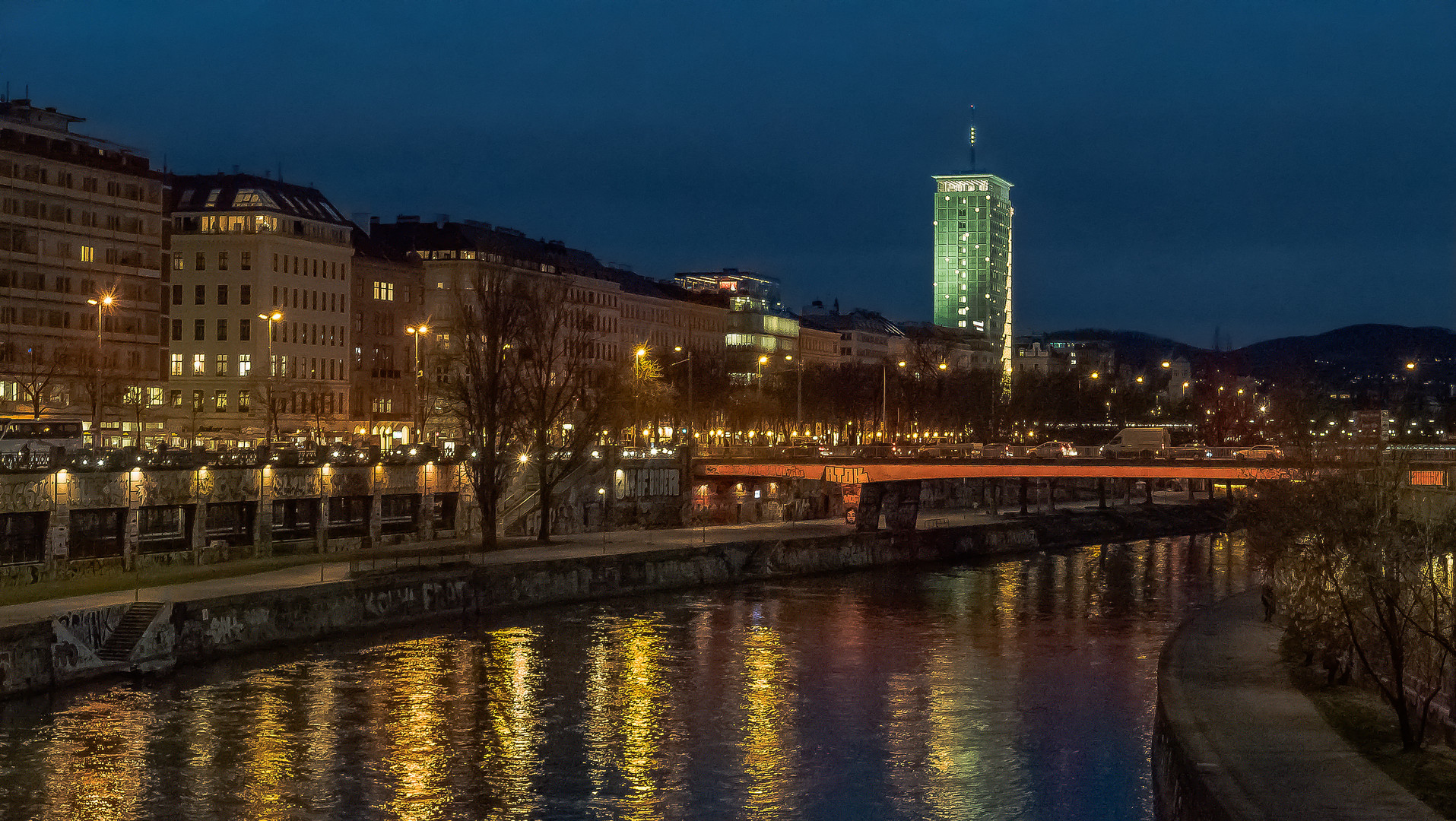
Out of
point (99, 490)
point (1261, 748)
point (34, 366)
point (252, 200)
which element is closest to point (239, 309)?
point (252, 200)

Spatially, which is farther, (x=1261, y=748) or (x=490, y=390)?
(x=490, y=390)

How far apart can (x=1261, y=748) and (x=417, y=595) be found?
38.3 metres

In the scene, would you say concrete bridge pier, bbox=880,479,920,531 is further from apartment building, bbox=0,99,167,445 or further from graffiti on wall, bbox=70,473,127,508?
graffiti on wall, bbox=70,473,127,508

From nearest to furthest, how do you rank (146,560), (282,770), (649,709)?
(282,770) → (649,709) → (146,560)

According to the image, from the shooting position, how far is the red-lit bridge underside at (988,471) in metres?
84.2

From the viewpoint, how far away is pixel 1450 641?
31281mm

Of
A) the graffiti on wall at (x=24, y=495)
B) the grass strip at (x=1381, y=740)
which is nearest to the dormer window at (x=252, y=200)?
the graffiti on wall at (x=24, y=495)

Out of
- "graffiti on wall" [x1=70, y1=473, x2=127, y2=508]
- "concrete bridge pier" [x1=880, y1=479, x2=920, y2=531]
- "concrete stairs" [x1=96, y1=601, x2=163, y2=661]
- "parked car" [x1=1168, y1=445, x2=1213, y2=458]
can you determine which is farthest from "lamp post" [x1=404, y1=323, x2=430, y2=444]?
"parked car" [x1=1168, y1=445, x2=1213, y2=458]

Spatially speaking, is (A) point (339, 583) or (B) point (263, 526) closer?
(A) point (339, 583)

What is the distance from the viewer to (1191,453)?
8756cm

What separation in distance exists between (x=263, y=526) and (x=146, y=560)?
11730mm

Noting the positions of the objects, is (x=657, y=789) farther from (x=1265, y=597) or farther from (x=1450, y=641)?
(x=1265, y=597)

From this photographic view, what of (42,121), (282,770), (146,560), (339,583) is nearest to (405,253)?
(42,121)

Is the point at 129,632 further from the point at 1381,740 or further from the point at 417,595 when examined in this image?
the point at 1381,740
